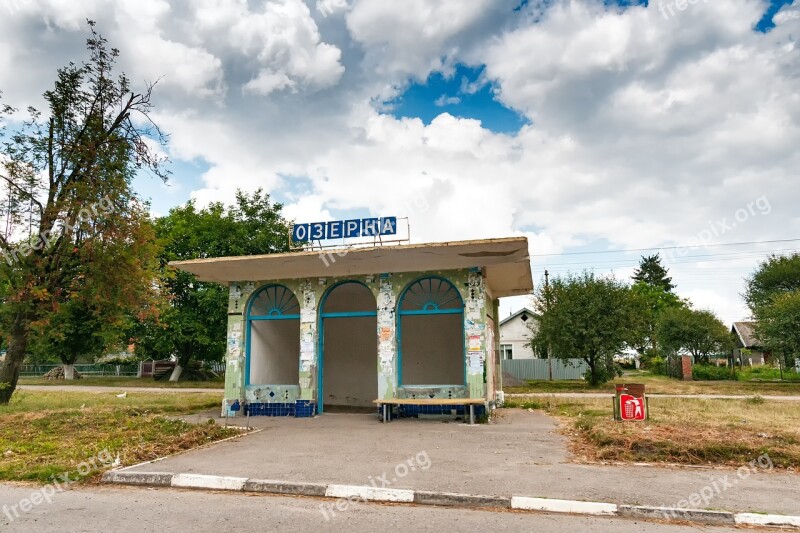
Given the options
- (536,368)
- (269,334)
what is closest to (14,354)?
(269,334)

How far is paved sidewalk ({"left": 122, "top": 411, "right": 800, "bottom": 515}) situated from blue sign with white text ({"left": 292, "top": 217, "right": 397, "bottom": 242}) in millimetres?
4809

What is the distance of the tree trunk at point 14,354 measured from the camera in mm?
14664

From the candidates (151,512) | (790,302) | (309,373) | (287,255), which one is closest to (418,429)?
(309,373)

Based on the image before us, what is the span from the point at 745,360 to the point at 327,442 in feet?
185

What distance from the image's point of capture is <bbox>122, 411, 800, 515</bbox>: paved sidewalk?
609 cm

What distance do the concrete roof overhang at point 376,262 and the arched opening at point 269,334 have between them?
83 cm

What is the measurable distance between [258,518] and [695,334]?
43149 millimetres

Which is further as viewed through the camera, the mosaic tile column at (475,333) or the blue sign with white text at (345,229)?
the blue sign with white text at (345,229)

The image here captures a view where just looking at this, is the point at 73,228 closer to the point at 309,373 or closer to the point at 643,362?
the point at 309,373

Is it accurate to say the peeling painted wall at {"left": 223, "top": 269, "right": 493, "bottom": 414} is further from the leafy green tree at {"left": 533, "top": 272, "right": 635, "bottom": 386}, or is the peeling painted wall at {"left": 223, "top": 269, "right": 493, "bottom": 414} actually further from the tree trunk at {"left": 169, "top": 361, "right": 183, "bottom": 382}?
the tree trunk at {"left": 169, "top": 361, "right": 183, "bottom": 382}

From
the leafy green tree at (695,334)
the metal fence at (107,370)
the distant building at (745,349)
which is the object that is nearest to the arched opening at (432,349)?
the leafy green tree at (695,334)

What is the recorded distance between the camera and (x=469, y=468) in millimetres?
7465

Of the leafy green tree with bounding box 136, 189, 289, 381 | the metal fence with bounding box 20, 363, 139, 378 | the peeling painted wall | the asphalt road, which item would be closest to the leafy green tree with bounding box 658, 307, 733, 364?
the leafy green tree with bounding box 136, 189, 289, 381

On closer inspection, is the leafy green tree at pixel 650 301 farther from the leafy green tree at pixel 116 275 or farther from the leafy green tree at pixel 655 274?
the leafy green tree at pixel 116 275
